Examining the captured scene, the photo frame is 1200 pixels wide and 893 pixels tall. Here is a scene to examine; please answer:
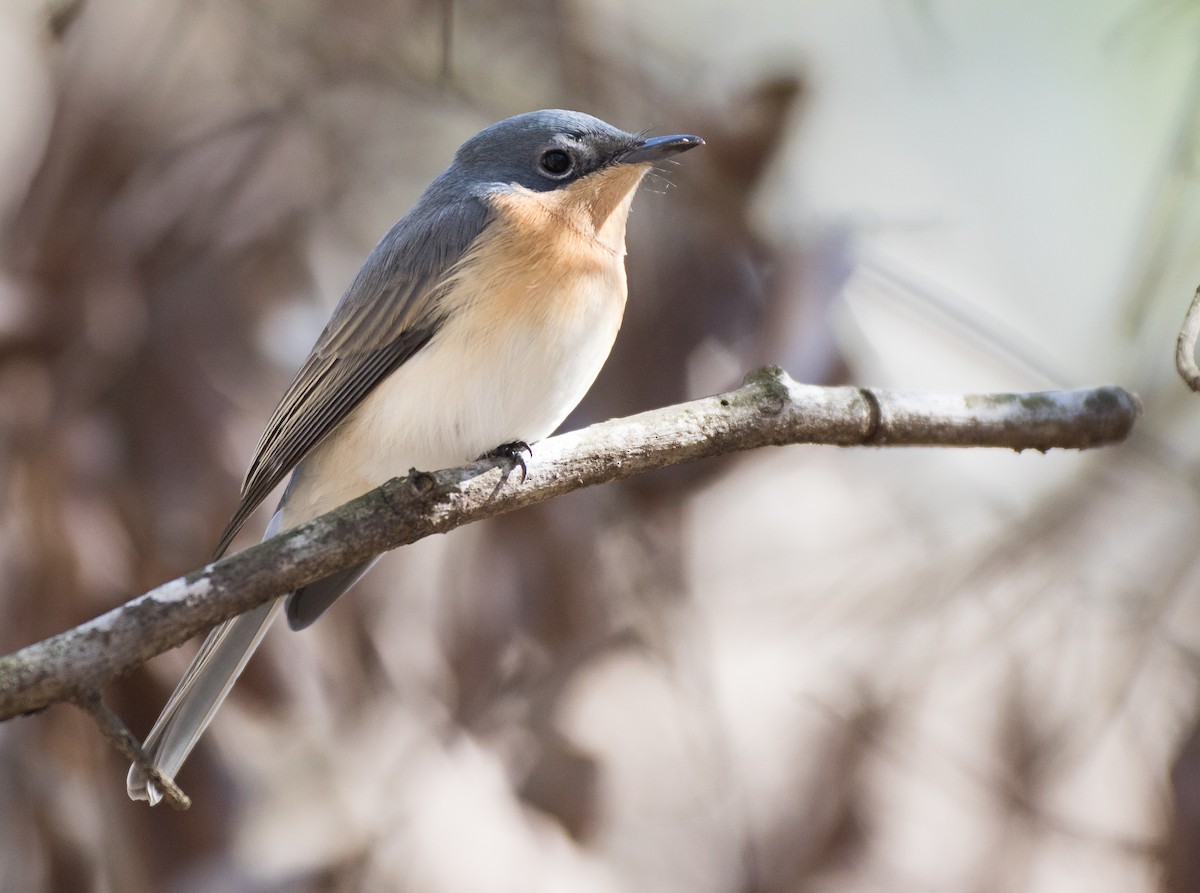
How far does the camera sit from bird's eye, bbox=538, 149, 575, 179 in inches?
91.7

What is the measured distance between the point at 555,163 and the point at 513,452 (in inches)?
29.3

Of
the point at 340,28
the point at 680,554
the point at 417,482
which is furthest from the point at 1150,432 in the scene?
the point at 340,28

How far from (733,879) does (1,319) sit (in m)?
2.44

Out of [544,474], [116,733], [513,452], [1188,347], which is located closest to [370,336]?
→ [513,452]

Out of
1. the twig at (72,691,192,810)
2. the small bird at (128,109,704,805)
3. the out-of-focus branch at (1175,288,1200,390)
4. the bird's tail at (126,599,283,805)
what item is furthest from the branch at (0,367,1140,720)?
the bird's tail at (126,599,283,805)

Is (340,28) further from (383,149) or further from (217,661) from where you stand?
(217,661)

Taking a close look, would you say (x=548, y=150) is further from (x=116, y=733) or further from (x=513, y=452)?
(x=116, y=733)

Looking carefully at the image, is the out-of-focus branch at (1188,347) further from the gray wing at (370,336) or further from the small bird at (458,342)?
the gray wing at (370,336)

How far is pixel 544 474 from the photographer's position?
1.74m

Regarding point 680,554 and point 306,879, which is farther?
point 680,554

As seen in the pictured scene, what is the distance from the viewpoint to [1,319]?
2.83 metres

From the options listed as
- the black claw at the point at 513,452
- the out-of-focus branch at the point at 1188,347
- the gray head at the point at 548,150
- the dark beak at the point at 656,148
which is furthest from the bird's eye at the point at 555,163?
the out-of-focus branch at the point at 1188,347

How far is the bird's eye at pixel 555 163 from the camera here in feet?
7.64

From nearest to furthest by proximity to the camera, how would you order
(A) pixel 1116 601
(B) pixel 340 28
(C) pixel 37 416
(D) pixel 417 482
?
1. (D) pixel 417 482
2. (C) pixel 37 416
3. (A) pixel 1116 601
4. (B) pixel 340 28
